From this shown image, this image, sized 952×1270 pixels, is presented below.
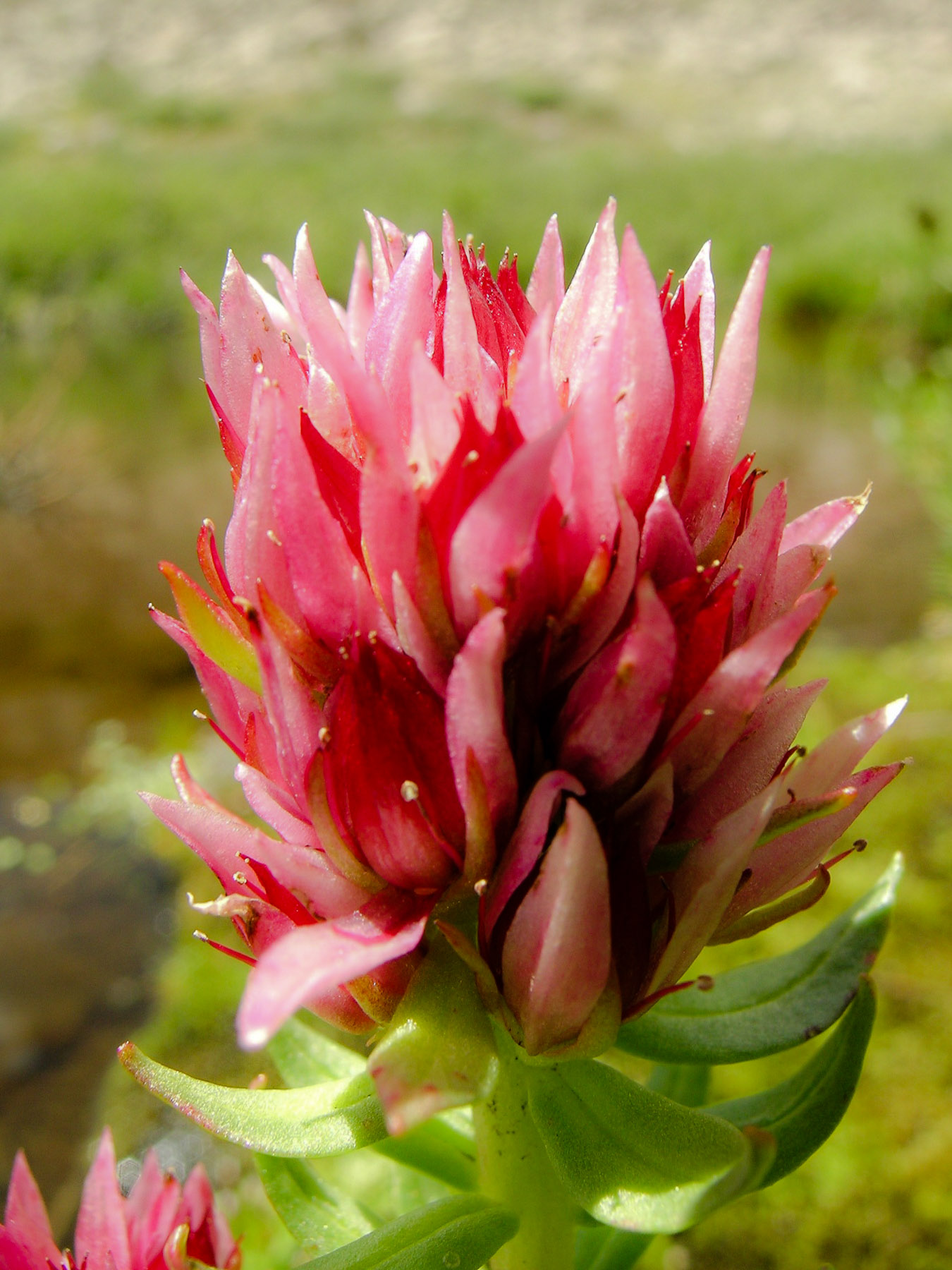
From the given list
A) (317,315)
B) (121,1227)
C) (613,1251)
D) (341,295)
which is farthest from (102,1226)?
(341,295)

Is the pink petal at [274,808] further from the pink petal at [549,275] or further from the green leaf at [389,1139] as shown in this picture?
the pink petal at [549,275]

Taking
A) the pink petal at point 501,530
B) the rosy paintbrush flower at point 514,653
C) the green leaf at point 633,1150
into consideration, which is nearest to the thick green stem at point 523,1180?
the green leaf at point 633,1150

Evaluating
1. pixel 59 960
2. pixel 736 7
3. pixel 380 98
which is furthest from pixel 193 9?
pixel 59 960

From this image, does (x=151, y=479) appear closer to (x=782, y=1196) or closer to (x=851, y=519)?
(x=782, y=1196)

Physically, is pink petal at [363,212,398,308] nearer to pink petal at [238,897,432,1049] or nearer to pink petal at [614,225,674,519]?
pink petal at [614,225,674,519]

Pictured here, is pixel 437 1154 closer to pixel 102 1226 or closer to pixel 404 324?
pixel 102 1226
